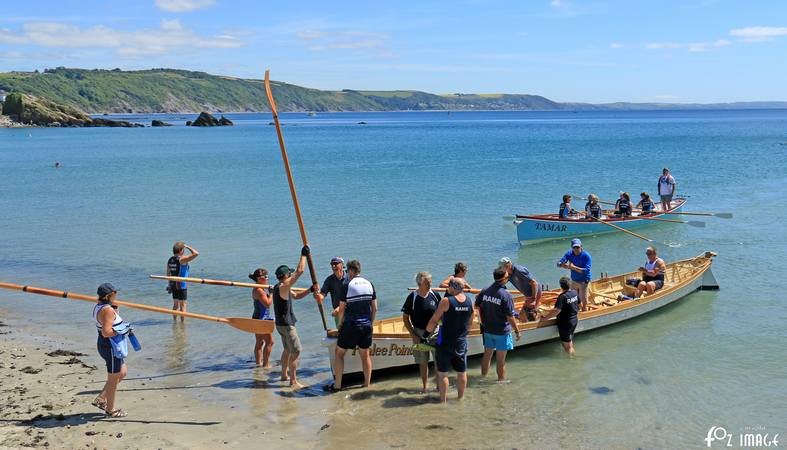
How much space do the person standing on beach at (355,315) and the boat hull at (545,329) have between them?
1.00ft

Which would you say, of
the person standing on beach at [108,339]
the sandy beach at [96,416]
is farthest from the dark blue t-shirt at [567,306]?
the person standing on beach at [108,339]

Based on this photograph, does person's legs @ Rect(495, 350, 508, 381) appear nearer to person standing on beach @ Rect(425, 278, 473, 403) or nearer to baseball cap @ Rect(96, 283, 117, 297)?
person standing on beach @ Rect(425, 278, 473, 403)

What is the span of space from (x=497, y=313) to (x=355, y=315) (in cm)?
218

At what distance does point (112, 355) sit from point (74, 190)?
114 ft

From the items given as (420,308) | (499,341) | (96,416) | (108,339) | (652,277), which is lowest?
(96,416)

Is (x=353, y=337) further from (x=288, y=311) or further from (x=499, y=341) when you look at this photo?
(x=499, y=341)

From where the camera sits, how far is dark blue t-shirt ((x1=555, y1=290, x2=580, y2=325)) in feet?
41.0

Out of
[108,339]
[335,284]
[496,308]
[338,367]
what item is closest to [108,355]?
[108,339]

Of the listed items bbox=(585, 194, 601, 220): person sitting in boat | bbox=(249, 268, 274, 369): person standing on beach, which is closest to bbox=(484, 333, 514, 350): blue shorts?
bbox=(249, 268, 274, 369): person standing on beach

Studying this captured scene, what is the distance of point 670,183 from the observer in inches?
1059

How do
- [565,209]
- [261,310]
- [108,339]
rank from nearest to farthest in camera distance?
1. [108,339]
2. [261,310]
3. [565,209]

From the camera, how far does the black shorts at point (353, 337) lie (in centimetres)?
1015

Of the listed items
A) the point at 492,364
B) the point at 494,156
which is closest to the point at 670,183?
the point at 492,364

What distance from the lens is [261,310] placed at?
11453 millimetres
